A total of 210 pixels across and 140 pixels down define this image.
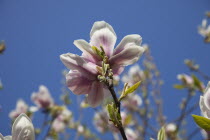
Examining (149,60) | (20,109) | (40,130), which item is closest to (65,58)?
(40,130)

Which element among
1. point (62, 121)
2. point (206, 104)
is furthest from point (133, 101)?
point (206, 104)

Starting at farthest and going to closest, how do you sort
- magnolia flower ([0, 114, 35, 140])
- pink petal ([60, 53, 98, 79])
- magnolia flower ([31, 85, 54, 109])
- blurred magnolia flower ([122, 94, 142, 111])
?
blurred magnolia flower ([122, 94, 142, 111]), magnolia flower ([31, 85, 54, 109]), pink petal ([60, 53, 98, 79]), magnolia flower ([0, 114, 35, 140])

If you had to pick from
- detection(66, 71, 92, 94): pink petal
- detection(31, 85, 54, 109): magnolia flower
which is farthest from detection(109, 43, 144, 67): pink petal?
detection(31, 85, 54, 109): magnolia flower

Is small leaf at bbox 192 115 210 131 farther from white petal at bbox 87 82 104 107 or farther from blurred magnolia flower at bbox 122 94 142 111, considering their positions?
blurred magnolia flower at bbox 122 94 142 111

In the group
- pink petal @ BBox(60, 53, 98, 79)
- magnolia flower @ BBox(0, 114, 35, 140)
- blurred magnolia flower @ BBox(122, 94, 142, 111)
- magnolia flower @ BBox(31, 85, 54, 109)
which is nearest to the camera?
magnolia flower @ BBox(0, 114, 35, 140)

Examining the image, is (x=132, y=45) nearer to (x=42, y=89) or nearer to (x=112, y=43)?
(x=112, y=43)

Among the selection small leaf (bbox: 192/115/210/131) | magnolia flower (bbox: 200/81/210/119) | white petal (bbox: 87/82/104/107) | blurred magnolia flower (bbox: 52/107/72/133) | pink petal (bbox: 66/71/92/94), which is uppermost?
blurred magnolia flower (bbox: 52/107/72/133)

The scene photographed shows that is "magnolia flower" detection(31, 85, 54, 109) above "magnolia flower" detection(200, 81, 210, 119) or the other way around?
above
